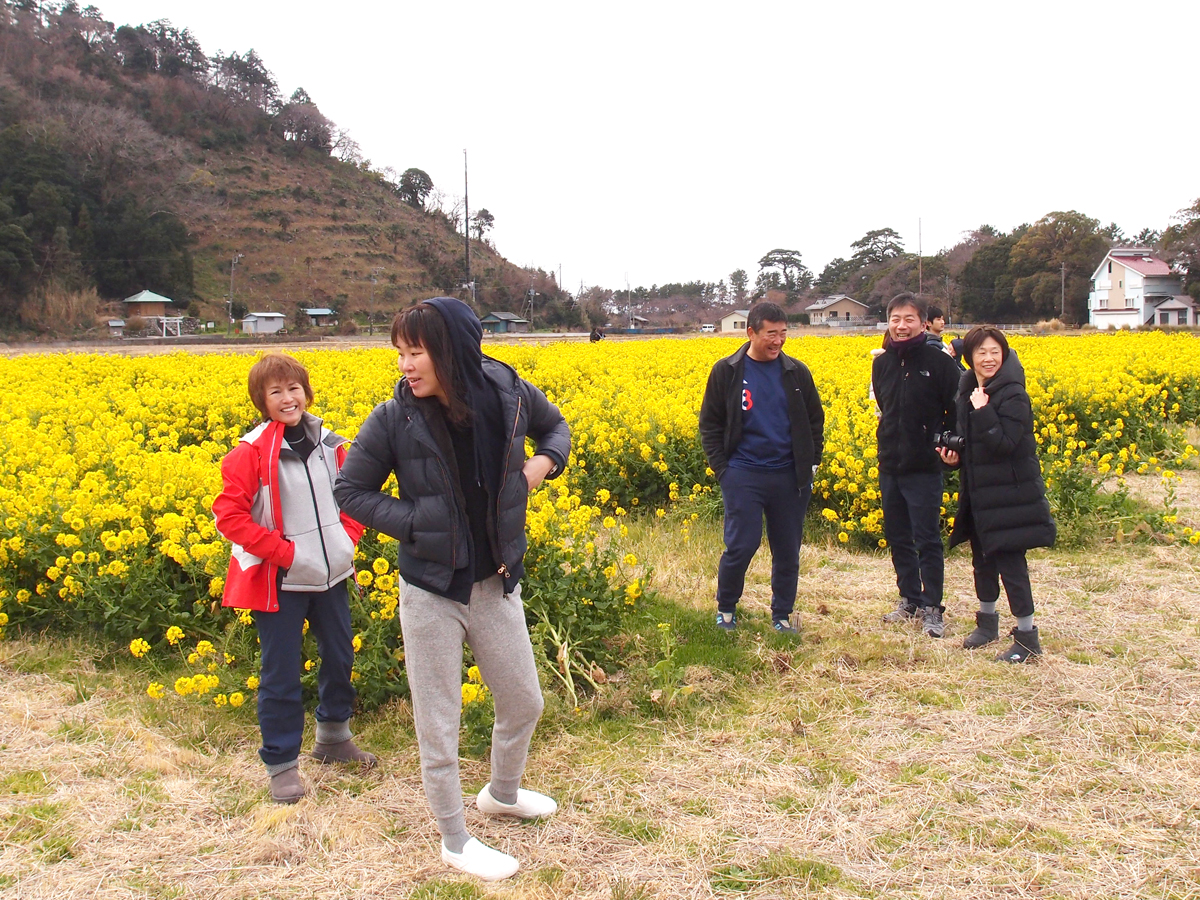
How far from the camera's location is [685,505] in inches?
298

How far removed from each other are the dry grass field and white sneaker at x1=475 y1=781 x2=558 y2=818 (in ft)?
0.14

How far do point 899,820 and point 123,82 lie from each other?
354 ft

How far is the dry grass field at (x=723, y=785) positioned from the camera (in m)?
2.80

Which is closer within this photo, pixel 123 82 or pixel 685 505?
pixel 685 505

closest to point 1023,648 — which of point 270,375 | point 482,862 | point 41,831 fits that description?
point 482,862

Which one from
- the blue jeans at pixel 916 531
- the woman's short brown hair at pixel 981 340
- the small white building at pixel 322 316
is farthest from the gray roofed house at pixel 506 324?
the woman's short brown hair at pixel 981 340

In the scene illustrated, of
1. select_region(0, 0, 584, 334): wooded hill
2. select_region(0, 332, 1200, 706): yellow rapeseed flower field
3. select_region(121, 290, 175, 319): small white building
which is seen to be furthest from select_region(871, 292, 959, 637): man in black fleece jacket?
select_region(121, 290, 175, 319): small white building

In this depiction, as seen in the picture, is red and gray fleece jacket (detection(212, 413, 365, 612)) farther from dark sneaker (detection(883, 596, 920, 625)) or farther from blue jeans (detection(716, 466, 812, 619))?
dark sneaker (detection(883, 596, 920, 625))

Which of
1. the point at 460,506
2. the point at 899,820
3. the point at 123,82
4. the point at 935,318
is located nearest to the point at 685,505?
the point at 935,318

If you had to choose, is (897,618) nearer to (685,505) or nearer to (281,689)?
(685,505)

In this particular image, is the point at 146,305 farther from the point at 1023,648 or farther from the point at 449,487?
the point at 449,487

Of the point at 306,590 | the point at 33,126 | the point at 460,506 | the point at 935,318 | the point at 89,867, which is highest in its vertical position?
the point at 33,126

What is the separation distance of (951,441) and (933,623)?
1003 mm

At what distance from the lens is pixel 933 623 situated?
4.83 metres
